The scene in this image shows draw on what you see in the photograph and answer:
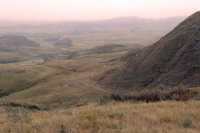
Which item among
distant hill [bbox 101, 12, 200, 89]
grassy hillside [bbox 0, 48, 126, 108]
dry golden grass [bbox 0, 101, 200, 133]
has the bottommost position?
grassy hillside [bbox 0, 48, 126, 108]

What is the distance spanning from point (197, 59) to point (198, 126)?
1101 inches

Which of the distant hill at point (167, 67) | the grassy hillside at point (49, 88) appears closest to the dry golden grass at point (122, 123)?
the grassy hillside at point (49, 88)

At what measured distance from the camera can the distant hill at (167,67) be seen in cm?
3647

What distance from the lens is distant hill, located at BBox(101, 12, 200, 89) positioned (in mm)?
36469

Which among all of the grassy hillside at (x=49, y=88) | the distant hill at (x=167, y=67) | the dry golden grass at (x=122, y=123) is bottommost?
the grassy hillside at (x=49, y=88)

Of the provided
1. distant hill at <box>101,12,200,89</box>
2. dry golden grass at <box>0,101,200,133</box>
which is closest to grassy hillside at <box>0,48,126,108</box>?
distant hill at <box>101,12,200,89</box>

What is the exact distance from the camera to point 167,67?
133 ft

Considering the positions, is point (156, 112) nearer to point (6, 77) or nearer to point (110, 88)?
point (110, 88)

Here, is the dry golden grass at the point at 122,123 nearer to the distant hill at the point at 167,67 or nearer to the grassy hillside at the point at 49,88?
the grassy hillside at the point at 49,88

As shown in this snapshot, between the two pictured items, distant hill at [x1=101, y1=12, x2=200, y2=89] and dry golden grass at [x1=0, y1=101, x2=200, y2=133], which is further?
distant hill at [x1=101, y1=12, x2=200, y2=89]

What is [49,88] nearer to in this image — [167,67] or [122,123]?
[167,67]

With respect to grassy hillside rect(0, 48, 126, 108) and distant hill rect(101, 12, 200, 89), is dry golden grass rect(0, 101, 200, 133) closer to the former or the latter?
grassy hillside rect(0, 48, 126, 108)

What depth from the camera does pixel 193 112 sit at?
13.2m

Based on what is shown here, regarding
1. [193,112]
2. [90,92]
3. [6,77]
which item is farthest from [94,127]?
[6,77]
